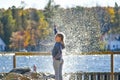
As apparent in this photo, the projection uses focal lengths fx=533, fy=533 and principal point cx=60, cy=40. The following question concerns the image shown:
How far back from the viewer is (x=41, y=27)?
7488cm

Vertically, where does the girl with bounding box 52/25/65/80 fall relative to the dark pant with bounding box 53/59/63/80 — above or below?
above

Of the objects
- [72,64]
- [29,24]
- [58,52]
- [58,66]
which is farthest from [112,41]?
[58,52]

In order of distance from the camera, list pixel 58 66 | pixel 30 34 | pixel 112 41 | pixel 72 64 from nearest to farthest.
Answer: pixel 58 66
pixel 72 64
pixel 112 41
pixel 30 34

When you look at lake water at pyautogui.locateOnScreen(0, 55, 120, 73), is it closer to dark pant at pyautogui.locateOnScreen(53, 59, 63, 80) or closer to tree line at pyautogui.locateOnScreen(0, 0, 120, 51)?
dark pant at pyautogui.locateOnScreen(53, 59, 63, 80)

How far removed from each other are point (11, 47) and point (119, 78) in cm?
5699

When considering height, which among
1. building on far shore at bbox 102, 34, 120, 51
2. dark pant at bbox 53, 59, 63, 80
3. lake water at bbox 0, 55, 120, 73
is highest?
dark pant at bbox 53, 59, 63, 80

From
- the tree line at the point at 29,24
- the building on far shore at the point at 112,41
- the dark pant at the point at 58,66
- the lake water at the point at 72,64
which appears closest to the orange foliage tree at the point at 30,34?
the tree line at the point at 29,24

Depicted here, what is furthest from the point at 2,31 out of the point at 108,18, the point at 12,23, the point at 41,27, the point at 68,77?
the point at 68,77

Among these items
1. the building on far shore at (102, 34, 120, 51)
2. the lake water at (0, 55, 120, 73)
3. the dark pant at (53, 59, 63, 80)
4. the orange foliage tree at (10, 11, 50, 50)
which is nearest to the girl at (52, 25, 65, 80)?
the dark pant at (53, 59, 63, 80)

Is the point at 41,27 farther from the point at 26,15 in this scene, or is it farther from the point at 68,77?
the point at 68,77

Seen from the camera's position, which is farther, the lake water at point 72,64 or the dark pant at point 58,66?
the lake water at point 72,64

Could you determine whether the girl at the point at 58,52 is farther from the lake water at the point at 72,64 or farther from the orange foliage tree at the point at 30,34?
the orange foliage tree at the point at 30,34

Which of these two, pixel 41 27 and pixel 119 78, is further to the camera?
pixel 41 27

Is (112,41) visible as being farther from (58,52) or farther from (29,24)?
(58,52)
